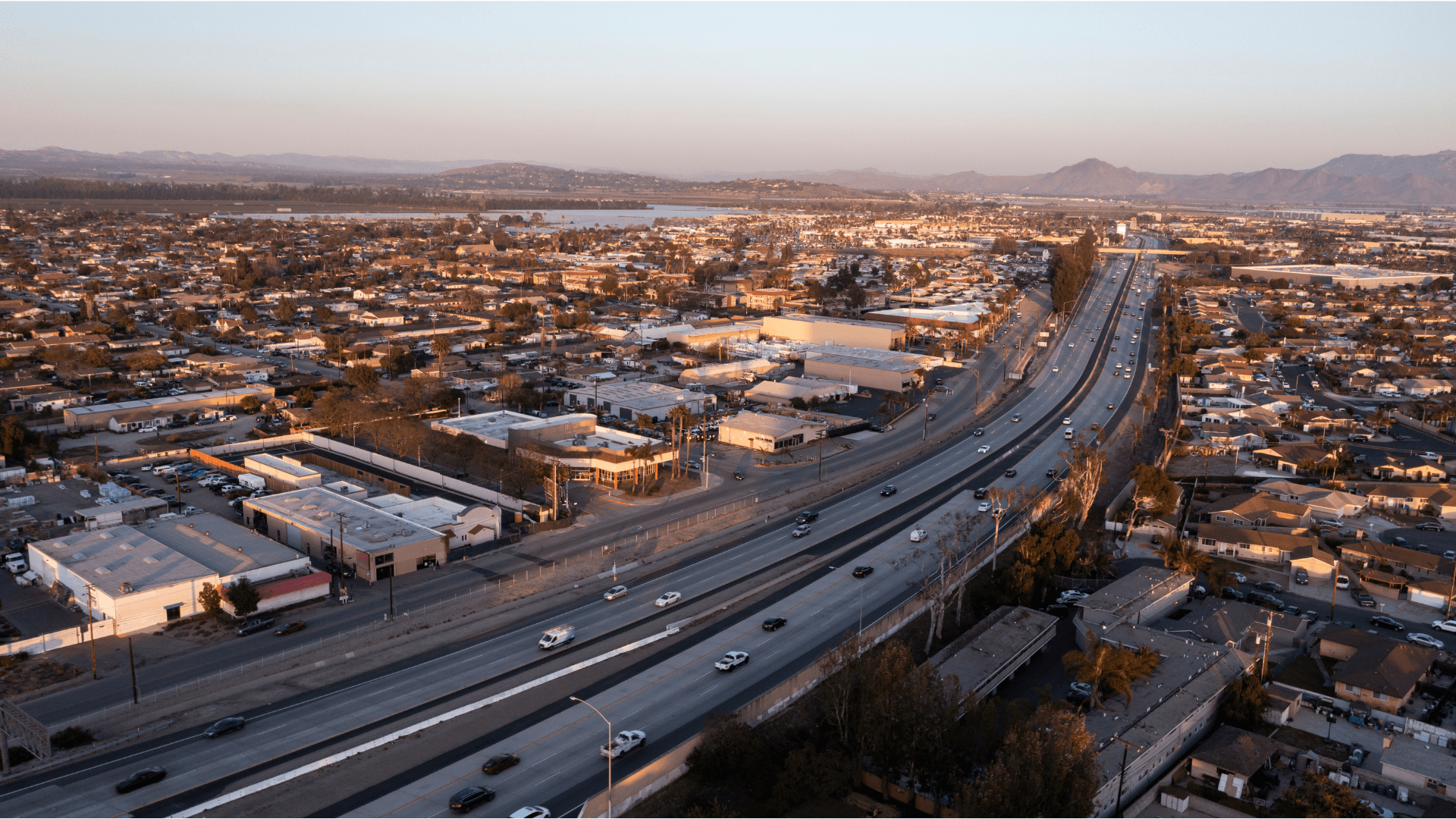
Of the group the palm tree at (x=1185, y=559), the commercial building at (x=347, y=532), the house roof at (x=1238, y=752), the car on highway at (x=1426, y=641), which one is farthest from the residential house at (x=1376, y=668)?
the commercial building at (x=347, y=532)

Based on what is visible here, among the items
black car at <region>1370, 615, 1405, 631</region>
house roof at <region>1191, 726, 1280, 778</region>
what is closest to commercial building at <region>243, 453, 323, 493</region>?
house roof at <region>1191, 726, 1280, 778</region>

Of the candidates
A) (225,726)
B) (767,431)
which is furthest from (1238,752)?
(767,431)

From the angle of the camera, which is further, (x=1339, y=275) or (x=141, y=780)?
(x=1339, y=275)

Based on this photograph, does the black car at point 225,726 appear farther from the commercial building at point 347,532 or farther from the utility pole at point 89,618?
the commercial building at point 347,532

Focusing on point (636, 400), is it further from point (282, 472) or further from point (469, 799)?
point (469, 799)

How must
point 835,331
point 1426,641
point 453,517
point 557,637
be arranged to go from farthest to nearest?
point 835,331
point 453,517
point 1426,641
point 557,637

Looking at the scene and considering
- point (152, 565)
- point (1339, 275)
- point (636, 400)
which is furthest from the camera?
point (1339, 275)
